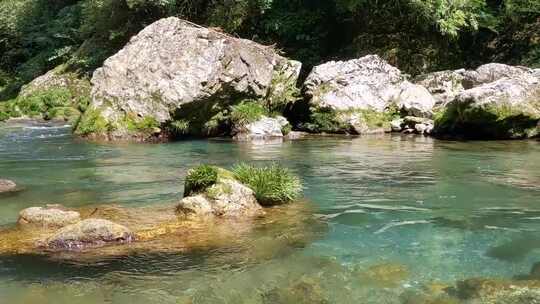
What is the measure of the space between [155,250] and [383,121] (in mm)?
15851

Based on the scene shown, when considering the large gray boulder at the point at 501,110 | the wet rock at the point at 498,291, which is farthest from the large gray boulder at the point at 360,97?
the wet rock at the point at 498,291

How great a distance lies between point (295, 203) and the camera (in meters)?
11.4

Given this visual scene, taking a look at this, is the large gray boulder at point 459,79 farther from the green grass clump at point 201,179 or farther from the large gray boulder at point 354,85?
the green grass clump at point 201,179

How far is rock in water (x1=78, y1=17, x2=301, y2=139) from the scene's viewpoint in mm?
21312

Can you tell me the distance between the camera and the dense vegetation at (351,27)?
2766cm

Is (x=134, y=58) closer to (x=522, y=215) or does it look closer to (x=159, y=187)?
(x=159, y=187)

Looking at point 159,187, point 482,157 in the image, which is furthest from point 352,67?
point 159,187

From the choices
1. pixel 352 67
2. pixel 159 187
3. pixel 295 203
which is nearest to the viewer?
pixel 295 203

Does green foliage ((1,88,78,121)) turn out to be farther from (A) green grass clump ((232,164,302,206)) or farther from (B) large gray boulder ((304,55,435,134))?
(A) green grass clump ((232,164,302,206))

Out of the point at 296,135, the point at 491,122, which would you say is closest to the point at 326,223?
the point at 491,122

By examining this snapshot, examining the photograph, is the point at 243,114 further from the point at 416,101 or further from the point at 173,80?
the point at 416,101

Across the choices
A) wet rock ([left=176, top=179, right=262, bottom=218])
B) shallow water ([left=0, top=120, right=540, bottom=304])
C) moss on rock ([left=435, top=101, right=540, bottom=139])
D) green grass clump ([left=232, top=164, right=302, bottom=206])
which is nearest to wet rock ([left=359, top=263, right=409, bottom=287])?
shallow water ([left=0, top=120, right=540, bottom=304])

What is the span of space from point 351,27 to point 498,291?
85.4ft

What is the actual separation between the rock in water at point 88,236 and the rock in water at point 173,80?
12462 mm
